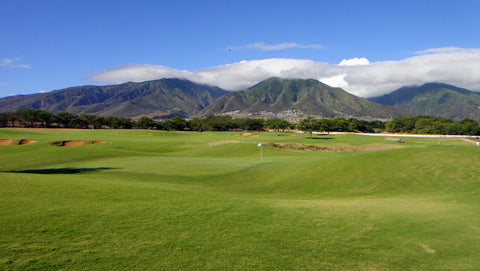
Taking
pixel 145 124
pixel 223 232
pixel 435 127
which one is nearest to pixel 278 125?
pixel 145 124

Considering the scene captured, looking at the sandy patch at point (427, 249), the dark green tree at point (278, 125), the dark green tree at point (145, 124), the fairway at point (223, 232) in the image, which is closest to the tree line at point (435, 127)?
the dark green tree at point (278, 125)

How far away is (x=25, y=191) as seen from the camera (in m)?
11.8

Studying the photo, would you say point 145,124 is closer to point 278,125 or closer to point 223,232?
point 278,125

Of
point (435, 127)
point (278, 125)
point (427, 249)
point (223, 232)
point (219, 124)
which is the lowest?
point (427, 249)

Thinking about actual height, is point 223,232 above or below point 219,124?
below

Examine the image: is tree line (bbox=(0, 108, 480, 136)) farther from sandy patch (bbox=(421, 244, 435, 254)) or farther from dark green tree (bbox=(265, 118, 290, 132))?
sandy patch (bbox=(421, 244, 435, 254))

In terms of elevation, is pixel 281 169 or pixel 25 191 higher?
pixel 25 191

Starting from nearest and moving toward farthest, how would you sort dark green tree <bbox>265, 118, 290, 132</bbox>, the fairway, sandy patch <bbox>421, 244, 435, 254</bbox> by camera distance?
1. the fairway
2. sandy patch <bbox>421, 244, 435, 254</bbox>
3. dark green tree <bbox>265, 118, 290, 132</bbox>

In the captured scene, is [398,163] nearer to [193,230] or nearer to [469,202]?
[469,202]

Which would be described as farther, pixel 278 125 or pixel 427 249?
pixel 278 125

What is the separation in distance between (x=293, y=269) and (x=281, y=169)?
71.0 ft

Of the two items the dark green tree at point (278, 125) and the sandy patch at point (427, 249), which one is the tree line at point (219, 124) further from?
the sandy patch at point (427, 249)

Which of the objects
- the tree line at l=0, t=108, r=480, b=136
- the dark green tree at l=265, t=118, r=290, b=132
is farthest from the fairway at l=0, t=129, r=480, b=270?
the dark green tree at l=265, t=118, r=290, b=132

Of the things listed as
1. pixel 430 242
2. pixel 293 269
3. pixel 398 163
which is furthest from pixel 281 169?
pixel 293 269
